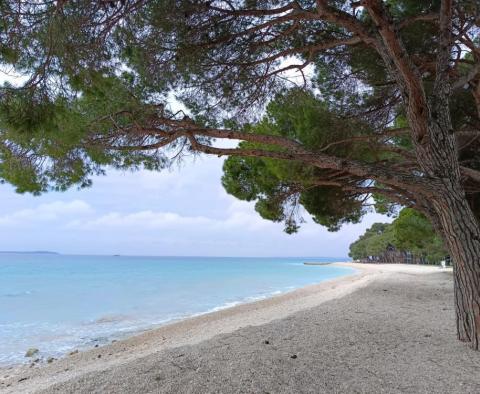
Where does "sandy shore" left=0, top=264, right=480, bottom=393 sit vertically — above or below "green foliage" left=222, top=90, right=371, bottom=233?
below

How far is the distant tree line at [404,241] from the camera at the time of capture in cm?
1555

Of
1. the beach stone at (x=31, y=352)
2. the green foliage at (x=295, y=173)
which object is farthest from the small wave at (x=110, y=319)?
the green foliage at (x=295, y=173)

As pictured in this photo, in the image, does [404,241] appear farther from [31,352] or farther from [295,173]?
[31,352]

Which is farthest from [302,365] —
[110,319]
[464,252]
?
[110,319]

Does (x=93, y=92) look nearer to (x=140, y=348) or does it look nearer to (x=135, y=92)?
(x=135, y=92)

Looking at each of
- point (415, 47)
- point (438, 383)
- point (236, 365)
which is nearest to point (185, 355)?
point (236, 365)

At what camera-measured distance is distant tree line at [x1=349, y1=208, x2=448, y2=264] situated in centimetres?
1555

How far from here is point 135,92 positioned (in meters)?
4.03

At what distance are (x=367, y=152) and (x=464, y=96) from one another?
1499 mm

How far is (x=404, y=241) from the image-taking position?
61.0 ft

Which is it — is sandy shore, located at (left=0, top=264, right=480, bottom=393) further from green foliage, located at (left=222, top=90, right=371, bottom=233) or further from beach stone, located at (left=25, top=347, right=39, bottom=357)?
green foliage, located at (left=222, top=90, right=371, bottom=233)

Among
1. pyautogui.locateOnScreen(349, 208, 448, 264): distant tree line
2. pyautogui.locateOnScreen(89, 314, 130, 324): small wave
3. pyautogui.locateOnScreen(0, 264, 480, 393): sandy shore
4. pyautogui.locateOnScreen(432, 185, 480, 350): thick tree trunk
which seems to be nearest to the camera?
pyautogui.locateOnScreen(0, 264, 480, 393): sandy shore

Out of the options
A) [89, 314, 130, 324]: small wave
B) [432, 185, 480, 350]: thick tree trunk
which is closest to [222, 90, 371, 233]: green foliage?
[432, 185, 480, 350]: thick tree trunk

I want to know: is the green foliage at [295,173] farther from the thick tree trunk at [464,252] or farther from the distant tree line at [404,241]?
the distant tree line at [404,241]
